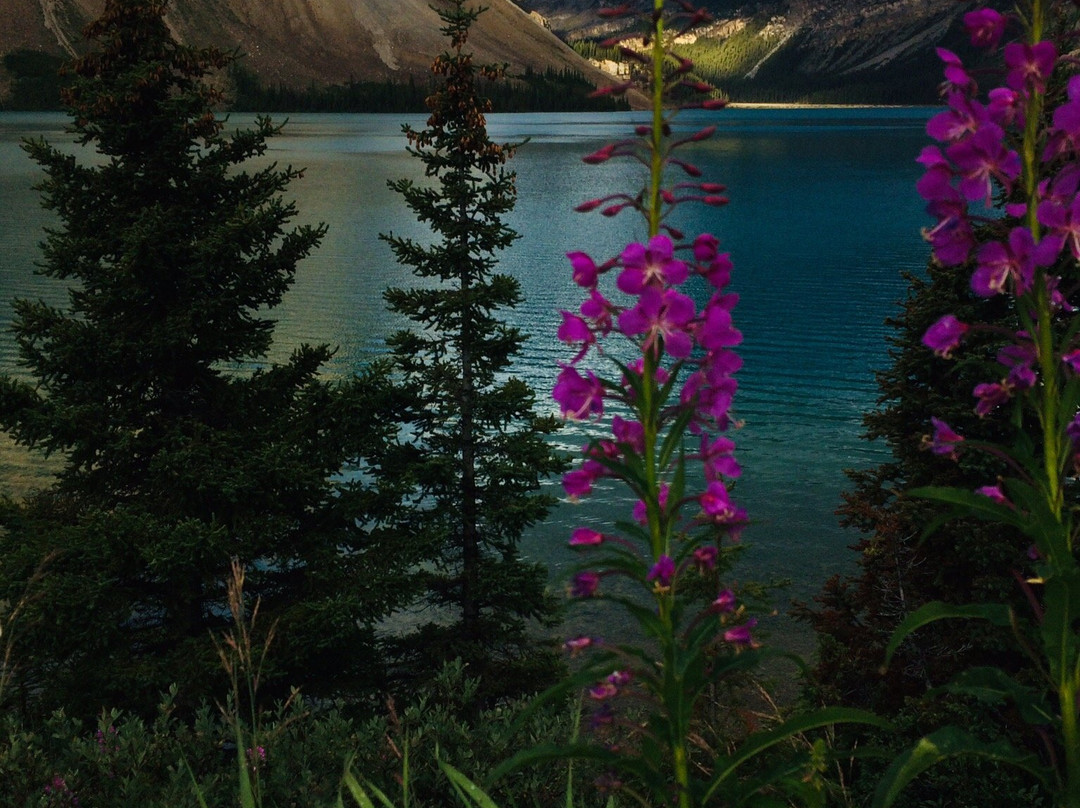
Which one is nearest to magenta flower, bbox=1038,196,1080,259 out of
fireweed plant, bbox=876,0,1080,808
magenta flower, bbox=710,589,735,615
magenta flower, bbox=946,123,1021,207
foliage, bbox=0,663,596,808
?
fireweed plant, bbox=876,0,1080,808

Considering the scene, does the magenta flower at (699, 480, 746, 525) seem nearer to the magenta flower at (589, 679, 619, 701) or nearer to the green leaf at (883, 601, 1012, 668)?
the green leaf at (883, 601, 1012, 668)

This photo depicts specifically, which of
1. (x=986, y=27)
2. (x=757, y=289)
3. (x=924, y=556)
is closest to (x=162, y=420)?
(x=924, y=556)

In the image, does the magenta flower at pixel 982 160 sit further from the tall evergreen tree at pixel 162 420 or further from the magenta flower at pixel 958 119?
the tall evergreen tree at pixel 162 420

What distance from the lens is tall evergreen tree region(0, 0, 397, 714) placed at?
51.7 feet

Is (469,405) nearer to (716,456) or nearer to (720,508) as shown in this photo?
(716,456)

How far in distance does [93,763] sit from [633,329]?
6.02 meters

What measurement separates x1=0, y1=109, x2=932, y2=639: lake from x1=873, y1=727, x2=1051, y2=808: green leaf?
11745 mm

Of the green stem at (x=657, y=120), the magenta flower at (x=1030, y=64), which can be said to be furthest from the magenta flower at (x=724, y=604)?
the magenta flower at (x=1030, y=64)

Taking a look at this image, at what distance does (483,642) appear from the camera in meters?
19.8

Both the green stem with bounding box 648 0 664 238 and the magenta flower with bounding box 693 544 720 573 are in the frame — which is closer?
the green stem with bounding box 648 0 664 238

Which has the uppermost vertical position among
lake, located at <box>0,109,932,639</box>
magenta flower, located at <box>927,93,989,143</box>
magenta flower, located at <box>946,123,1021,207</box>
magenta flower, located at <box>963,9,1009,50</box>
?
magenta flower, located at <box>963,9,1009,50</box>

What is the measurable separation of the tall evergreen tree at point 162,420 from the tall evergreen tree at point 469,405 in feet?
5.50

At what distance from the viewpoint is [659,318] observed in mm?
3102

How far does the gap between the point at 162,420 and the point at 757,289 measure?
61.6 meters
